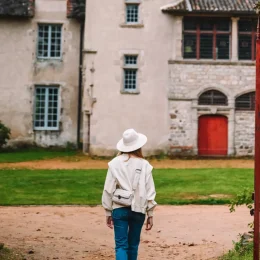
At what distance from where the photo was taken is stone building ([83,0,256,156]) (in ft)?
84.1

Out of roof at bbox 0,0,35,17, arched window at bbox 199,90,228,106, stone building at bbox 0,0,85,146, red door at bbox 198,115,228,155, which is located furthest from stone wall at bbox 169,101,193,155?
roof at bbox 0,0,35,17

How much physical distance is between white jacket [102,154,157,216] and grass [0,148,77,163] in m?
18.2

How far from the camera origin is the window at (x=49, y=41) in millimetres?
28734

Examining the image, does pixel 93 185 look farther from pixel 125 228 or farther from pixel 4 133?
pixel 4 133

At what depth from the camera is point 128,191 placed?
18.6ft

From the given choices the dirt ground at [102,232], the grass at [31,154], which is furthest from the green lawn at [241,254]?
the grass at [31,154]

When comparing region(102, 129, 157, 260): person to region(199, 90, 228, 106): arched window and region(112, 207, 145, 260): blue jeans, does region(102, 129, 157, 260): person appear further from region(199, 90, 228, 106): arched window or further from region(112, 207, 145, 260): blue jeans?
region(199, 90, 228, 106): arched window

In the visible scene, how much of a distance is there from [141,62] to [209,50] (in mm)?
3481

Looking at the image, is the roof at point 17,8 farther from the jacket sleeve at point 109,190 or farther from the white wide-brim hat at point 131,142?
the jacket sleeve at point 109,190

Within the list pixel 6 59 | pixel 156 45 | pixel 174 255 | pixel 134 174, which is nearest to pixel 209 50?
pixel 156 45

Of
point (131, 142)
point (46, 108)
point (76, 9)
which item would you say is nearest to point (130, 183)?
point (131, 142)

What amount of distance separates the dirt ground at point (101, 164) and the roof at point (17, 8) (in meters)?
8.75

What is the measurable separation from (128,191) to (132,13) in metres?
21.4

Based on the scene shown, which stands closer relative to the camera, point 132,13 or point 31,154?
point 132,13
